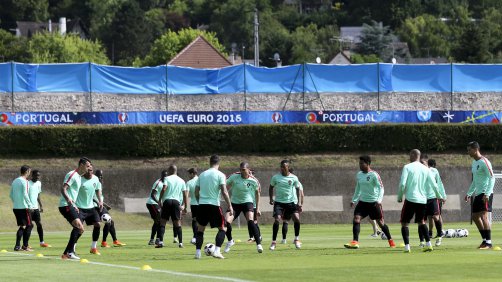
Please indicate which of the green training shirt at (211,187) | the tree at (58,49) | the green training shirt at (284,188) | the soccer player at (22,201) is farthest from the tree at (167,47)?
the green training shirt at (211,187)

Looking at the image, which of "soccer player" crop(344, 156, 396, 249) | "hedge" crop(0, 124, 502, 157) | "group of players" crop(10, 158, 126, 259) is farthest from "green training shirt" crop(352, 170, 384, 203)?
"hedge" crop(0, 124, 502, 157)

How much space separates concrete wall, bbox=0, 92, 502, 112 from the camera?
192 ft

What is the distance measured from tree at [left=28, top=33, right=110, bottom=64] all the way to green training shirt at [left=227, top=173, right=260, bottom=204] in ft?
358

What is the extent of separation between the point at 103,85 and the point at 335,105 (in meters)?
11.1

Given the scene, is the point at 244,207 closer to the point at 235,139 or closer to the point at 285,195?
the point at 285,195

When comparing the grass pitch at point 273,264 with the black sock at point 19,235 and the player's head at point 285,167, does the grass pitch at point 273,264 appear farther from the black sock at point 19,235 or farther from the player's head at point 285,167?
the player's head at point 285,167

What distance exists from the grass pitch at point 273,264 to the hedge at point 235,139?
20.2 meters

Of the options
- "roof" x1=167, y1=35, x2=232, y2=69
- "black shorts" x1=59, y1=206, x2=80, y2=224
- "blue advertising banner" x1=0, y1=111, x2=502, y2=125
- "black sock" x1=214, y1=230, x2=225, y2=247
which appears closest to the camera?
"black sock" x1=214, y1=230, x2=225, y2=247

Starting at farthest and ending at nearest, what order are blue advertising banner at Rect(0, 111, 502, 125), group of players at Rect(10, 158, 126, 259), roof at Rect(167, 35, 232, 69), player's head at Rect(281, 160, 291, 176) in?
roof at Rect(167, 35, 232, 69), blue advertising banner at Rect(0, 111, 502, 125), player's head at Rect(281, 160, 291, 176), group of players at Rect(10, 158, 126, 259)

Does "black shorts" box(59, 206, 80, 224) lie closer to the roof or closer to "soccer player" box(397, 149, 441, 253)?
"soccer player" box(397, 149, 441, 253)

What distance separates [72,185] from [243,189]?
418 centimetres

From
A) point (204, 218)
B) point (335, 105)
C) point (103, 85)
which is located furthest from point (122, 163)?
point (204, 218)

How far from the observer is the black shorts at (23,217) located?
3072 centimetres

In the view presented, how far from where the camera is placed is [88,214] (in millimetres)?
26875
